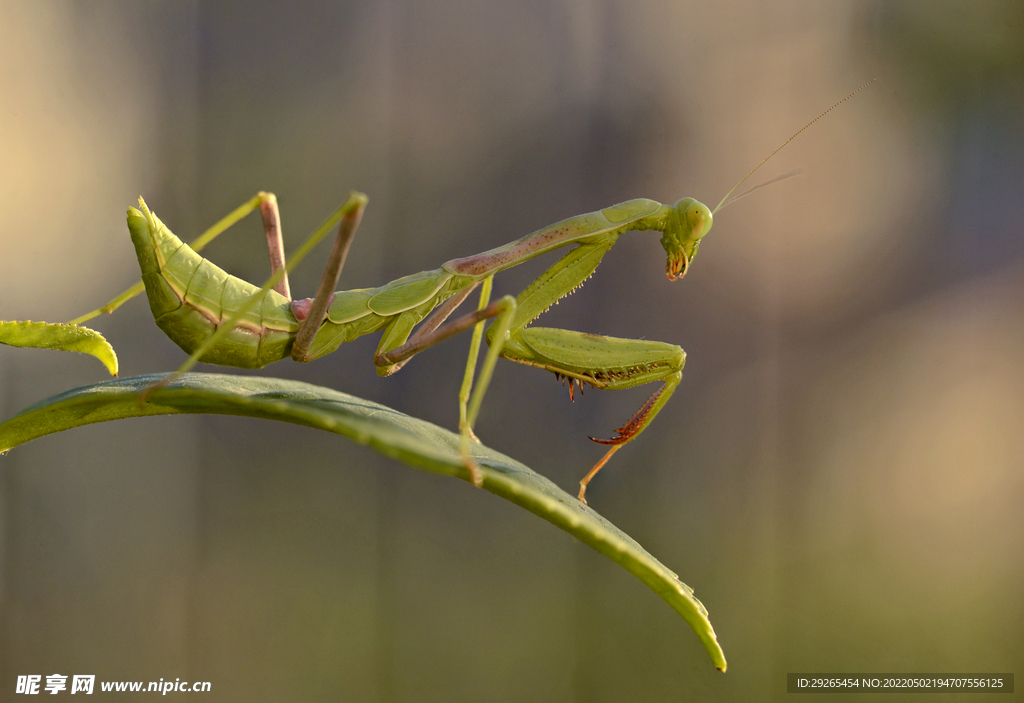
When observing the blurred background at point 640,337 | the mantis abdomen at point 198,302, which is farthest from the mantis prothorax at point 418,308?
the blurred background at point 640,337

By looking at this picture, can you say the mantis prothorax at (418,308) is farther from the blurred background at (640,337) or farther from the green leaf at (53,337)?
the blurred background at (640,337)

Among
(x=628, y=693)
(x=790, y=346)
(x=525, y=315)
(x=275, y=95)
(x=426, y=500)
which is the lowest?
(x=628, y=693)

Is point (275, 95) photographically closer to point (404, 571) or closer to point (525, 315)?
point (525, 315)

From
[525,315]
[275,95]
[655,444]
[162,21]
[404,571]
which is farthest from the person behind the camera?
[655,444]

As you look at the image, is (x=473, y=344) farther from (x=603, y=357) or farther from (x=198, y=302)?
(x=198, y=302)

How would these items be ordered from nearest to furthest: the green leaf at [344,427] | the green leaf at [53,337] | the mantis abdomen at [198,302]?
the green leaf at [344,427], the green leaf at [53,337], the mantis abdomen at [198,302]

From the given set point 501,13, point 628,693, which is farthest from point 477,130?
point 628,693
